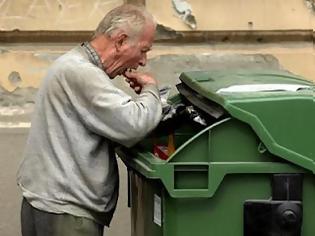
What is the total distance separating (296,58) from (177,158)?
9.15 feet

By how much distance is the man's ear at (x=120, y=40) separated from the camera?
4.24m

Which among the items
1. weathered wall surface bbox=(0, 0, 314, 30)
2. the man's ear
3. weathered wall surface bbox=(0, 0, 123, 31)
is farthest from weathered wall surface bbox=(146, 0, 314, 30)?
the man's ear

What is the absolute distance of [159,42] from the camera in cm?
650

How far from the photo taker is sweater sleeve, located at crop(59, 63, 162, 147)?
404 cm

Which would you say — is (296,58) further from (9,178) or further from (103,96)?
(103,96)

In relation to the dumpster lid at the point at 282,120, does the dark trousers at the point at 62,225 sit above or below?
below

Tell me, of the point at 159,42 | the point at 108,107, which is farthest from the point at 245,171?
the point at 159,42

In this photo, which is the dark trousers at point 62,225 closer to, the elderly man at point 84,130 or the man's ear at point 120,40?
the elderly man at point 84,130

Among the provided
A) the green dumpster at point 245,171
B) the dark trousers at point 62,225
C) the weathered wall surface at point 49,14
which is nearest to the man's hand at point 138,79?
the green dumpster at point 245,171

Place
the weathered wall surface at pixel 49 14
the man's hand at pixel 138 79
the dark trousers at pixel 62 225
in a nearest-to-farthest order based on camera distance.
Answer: the dark trousers at pixel 62 225
the man's hand at pixel 138 79
the weathered wall surface at pixel 49 14

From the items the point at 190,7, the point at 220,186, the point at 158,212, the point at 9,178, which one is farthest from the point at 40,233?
the point at 190,7

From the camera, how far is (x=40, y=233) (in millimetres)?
4305

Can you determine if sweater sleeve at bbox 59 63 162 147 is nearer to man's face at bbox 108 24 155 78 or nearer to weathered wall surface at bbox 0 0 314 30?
man's face at bbox 108 24 155 78

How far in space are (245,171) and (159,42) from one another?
2691 millimetres
